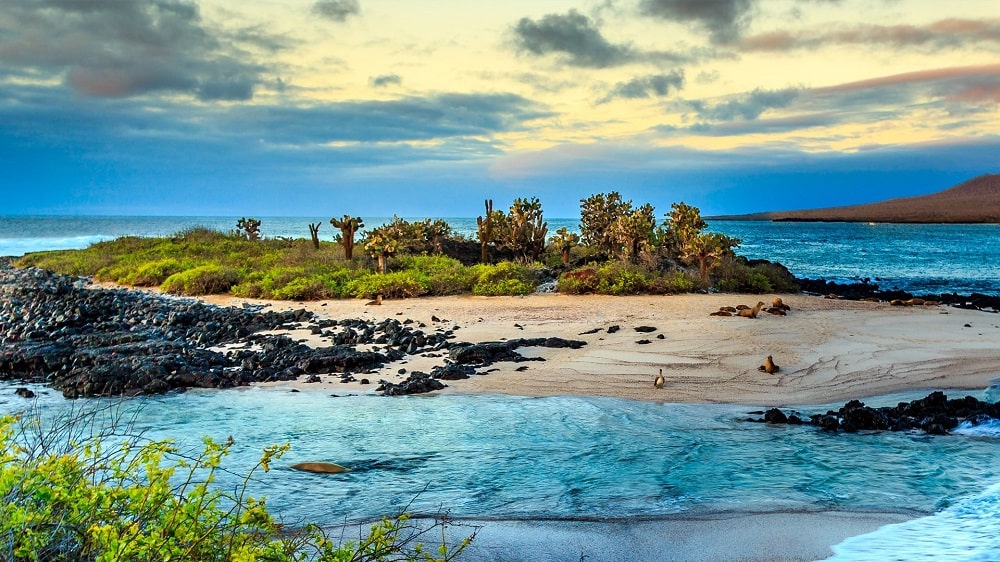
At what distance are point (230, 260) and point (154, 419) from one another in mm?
19820

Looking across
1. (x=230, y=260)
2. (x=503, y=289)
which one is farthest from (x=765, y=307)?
(x=230, y=260)

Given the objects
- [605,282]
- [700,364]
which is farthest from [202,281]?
[700,364]

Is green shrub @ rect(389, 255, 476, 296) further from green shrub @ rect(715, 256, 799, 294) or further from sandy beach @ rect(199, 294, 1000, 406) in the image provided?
green shrub @ rect(715, 256, 799, 294)

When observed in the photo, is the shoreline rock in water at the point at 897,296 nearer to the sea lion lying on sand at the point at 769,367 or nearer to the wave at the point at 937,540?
the sea lion lying on sand at the point at 769,367

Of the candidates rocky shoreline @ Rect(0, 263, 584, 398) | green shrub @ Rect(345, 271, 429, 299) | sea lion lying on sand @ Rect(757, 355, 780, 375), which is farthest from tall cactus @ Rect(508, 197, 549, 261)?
sea lion lying on sand @ Rect(757, 355, 780, 375)

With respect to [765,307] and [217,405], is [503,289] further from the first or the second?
[217,405]

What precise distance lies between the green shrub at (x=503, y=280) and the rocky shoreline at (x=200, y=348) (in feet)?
17.7

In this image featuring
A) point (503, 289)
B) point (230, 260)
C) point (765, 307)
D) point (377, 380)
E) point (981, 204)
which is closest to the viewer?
point (377, 380)

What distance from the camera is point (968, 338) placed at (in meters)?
14.0

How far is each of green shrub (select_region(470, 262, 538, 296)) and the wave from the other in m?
15.3

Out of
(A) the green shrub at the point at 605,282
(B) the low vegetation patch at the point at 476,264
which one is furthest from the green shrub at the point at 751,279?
(A) the green shrub at the point at 605,282

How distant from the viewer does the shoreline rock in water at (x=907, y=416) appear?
880cm

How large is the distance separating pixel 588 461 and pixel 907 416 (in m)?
4.27

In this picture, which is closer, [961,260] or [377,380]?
[377,380]
